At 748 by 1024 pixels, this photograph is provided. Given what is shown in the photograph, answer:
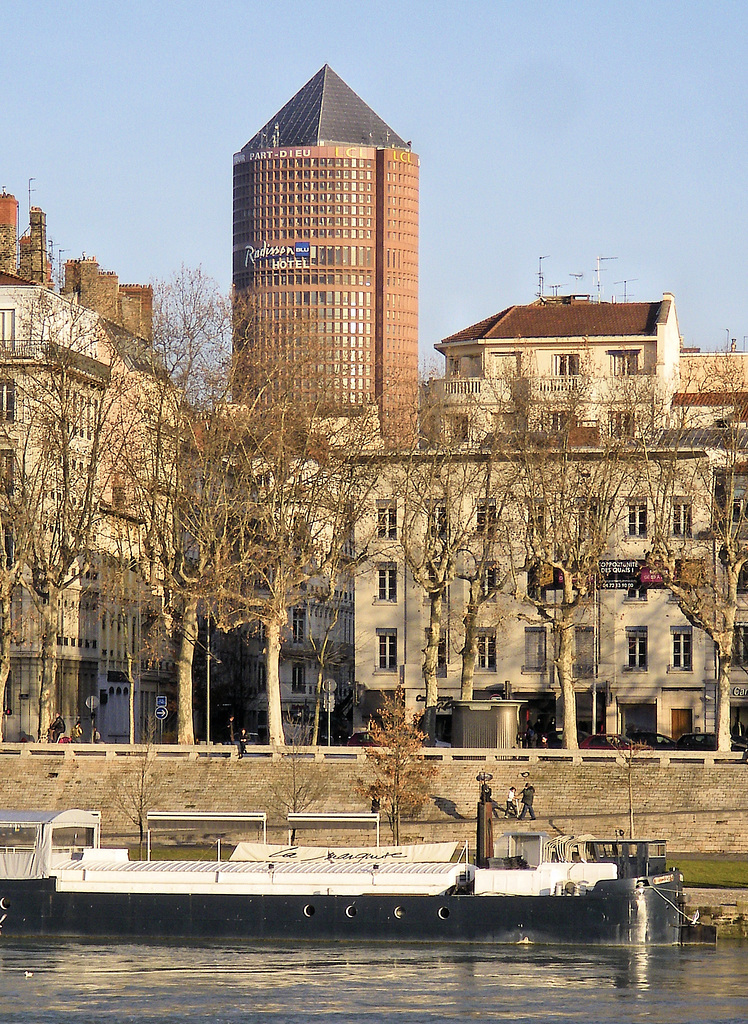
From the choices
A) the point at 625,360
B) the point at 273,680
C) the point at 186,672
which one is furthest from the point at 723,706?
the point at 625,360

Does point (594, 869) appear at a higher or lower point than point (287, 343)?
lower

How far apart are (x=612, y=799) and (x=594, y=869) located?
16.6 meters

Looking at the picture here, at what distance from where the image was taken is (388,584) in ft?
323

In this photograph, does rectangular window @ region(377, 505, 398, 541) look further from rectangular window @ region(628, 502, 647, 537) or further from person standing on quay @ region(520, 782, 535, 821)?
person standing on quay @ region(520, 782, 535, 821)

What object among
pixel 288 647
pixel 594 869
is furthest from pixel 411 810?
pixel 288 647

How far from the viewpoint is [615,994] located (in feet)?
150

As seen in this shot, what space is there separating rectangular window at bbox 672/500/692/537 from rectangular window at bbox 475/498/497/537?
27.7ft

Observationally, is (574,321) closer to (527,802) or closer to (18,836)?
(527,802)

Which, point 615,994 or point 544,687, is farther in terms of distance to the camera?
point 544,687

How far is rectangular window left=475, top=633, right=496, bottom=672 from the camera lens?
9675 centimetres

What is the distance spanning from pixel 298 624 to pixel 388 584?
33.5m

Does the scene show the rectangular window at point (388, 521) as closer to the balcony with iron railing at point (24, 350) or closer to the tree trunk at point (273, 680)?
the tree trunk at point (273, 680)

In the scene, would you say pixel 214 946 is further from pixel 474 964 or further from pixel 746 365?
pixel 746 365

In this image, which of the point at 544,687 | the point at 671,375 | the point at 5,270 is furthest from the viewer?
the point at 671,375
